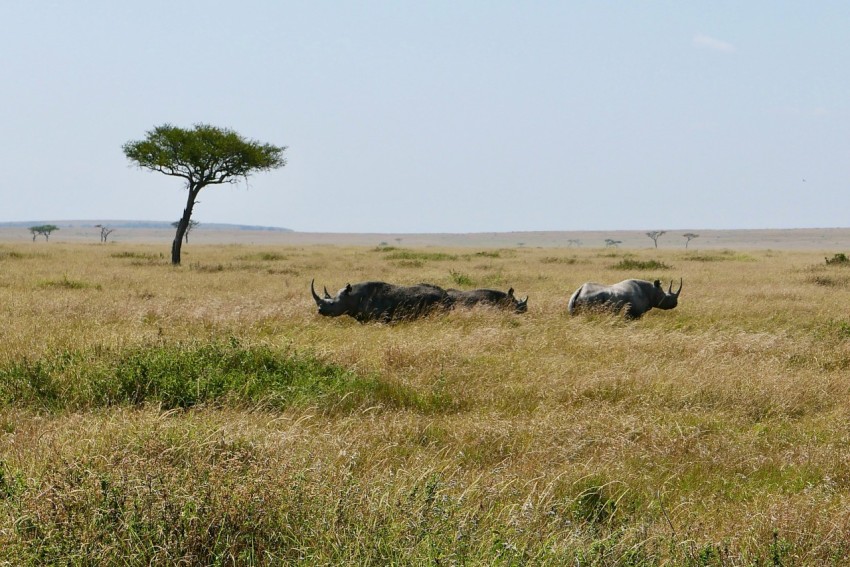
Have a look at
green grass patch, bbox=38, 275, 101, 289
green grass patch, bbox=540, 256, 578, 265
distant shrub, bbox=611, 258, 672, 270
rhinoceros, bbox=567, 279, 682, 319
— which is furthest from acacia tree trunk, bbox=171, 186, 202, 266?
rhinoceros, bbox=567, 279, 682, 319

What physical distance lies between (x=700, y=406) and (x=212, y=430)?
15.4ft

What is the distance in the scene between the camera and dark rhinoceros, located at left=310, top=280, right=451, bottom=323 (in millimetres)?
12969

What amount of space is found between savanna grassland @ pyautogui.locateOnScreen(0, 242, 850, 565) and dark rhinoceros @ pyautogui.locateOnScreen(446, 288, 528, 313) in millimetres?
1637

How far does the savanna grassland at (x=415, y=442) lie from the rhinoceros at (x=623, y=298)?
163 centimetres

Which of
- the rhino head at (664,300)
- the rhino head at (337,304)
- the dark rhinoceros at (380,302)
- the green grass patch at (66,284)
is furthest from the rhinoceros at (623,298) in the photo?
the green grass patch at (66,284)

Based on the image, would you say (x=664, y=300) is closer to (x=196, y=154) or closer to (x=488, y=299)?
(x=488, y=299)

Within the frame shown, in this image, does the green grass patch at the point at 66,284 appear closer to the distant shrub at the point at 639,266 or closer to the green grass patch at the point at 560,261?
the distant shrub at the point at 639,266

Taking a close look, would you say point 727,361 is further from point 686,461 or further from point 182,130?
point 182,130

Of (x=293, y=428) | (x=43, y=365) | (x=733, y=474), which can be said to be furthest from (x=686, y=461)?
(x=43, y=365)

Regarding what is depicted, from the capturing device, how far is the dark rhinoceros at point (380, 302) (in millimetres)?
12969

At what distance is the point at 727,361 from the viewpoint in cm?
868

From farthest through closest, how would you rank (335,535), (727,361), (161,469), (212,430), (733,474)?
(727,361) → (733,474) → (212,430) → (161,469) → (335,535)

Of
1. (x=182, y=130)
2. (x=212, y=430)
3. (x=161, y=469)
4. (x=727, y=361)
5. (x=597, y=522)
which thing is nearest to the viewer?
(x=161, y=469)

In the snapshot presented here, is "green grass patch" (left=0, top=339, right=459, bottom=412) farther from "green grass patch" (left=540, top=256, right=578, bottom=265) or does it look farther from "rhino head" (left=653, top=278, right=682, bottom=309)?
"green grass patch" (left=540, top=256, right=578, bottom=265)
